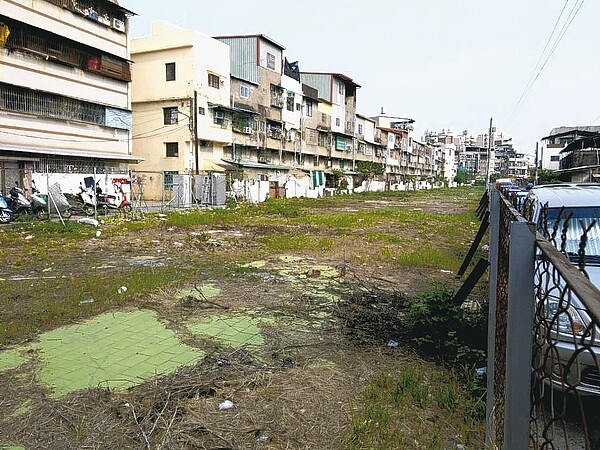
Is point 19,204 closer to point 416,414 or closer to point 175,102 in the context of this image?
point 175,102

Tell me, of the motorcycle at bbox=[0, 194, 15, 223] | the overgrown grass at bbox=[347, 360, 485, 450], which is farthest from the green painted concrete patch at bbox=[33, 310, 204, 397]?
the motorcycle at bbox=[0, 194, 15, 223]

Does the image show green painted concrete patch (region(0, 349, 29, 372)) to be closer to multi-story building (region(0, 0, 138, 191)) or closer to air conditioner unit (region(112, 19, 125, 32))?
multi-story building (region(0, 0, 138, 191))

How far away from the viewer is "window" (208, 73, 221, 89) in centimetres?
3413

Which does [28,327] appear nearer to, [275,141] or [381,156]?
[275,141]

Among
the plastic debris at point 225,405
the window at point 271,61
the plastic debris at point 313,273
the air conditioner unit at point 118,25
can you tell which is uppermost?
the window at point 271,61

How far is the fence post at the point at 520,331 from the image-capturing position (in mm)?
1601

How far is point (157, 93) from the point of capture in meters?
33.7

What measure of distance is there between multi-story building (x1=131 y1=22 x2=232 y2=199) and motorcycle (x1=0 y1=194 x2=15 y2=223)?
1466 centimetres

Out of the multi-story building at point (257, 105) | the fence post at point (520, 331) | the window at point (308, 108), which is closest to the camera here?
the fence post at point (520, 331)

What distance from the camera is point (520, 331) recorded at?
1634mm

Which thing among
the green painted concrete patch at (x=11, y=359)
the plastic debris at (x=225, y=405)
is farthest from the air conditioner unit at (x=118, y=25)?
the plastic debris at (x=225, y=405)

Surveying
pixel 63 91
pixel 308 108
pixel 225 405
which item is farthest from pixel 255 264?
pixel 308 108

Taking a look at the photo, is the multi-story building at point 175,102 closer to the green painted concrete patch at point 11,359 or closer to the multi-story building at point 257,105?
the multi-story building at point 257,105

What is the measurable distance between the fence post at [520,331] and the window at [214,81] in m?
34.8
